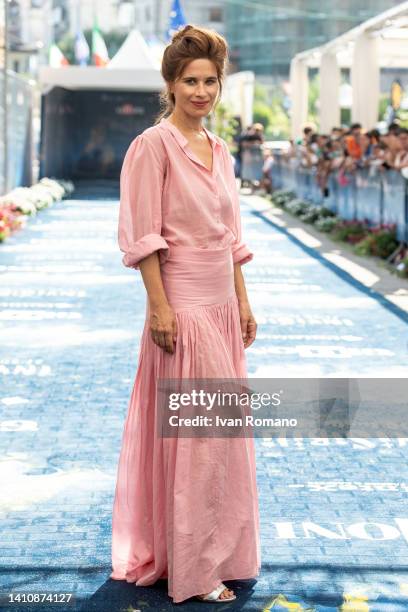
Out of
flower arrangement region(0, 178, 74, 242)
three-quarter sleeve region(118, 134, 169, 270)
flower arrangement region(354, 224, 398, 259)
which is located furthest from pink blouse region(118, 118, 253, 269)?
flower arrangement region(0, 178, 74, 242)

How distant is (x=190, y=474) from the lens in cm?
452

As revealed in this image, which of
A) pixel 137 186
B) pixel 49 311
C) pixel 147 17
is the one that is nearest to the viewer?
pixel 137 186

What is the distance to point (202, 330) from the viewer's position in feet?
15.0

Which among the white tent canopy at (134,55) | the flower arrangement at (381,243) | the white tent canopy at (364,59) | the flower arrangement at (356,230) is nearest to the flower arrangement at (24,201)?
the flower arrangement at (356,230)

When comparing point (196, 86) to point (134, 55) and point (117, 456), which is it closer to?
point (117, 456)

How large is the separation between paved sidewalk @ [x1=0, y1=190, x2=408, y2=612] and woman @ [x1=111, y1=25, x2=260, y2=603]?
220 millimetres

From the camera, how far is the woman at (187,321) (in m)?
4.49

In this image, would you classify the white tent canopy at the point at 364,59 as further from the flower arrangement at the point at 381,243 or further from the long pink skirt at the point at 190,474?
the long pink skirt at the point at 190,474

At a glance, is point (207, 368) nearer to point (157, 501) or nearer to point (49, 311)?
point (157, 501)

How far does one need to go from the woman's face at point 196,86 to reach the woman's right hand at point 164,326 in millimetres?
715

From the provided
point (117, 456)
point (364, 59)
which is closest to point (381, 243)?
point (364, 59)

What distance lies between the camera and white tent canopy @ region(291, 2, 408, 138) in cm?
2169

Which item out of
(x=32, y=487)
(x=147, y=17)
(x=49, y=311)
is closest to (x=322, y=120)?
(x=49, y=311)

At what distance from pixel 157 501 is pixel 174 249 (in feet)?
3.04
